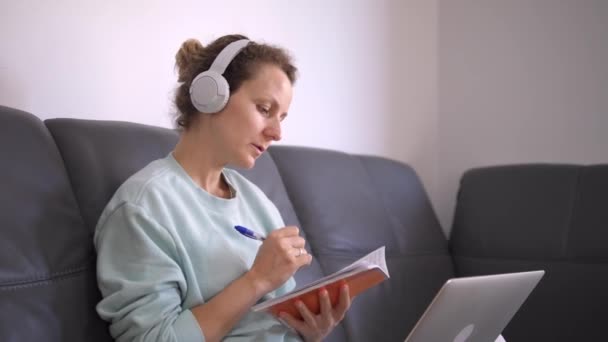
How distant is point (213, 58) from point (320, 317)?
1.80 feet

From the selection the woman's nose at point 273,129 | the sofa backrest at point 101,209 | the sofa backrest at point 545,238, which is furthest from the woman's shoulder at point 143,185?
the sofa backrest at point 545,238

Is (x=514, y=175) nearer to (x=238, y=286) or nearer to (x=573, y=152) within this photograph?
(x=573, y=152)

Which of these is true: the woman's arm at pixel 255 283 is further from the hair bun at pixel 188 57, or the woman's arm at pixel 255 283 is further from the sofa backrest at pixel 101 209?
the hair bun at pixel 188 57

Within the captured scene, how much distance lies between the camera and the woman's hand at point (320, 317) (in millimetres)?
1136

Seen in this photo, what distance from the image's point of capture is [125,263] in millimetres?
1092

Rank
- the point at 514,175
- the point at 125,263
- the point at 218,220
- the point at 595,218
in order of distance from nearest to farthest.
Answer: the point at 125,263 < the point at 218,220 < the point at 595,218 < the point at 514,175

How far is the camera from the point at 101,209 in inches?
48.7

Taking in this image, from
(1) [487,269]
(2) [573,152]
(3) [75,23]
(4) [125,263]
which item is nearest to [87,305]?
(4) [125,263]

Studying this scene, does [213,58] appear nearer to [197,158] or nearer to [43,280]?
[197,158]

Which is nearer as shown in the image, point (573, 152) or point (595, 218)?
point (595, 218)

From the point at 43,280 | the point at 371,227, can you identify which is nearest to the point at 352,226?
the point at 371,227

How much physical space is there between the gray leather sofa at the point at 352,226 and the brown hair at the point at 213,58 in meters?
0.14

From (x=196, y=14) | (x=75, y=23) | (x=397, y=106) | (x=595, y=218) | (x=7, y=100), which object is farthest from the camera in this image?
(x=397, y=106)

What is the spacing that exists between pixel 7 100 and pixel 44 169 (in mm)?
258
